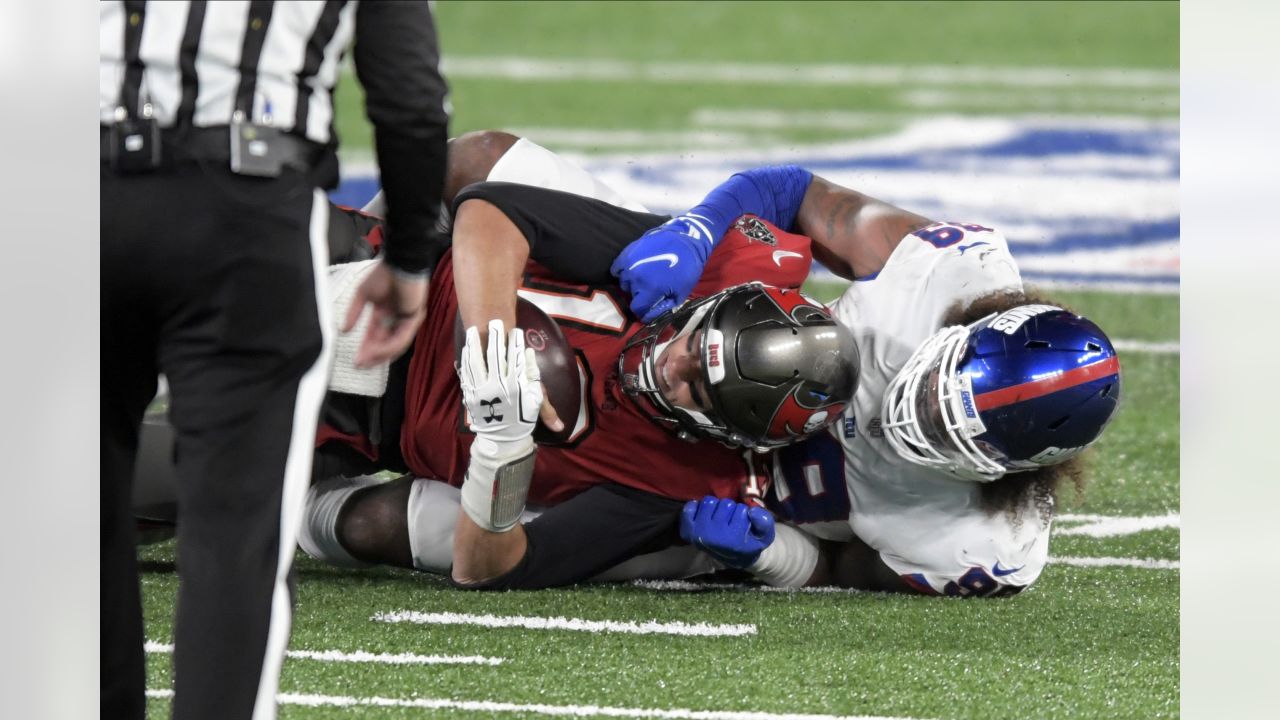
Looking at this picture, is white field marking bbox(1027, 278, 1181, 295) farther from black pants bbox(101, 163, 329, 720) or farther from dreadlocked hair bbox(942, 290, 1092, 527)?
black pants bbox(101, 163, 329, 720)

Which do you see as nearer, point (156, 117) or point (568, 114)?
point (156, 117)

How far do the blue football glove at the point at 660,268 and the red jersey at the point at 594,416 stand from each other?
9 centimetres

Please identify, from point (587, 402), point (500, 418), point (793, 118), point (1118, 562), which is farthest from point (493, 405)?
point (793, 118)

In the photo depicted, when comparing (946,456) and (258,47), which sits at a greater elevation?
(258,47)

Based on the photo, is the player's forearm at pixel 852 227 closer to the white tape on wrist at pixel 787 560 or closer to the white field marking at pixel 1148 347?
the white tape on wrist at pixel 787 560

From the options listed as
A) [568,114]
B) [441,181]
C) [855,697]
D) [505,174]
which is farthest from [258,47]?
[568,114]

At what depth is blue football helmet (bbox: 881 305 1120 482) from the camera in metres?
2.47

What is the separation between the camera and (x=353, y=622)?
251 centimetres

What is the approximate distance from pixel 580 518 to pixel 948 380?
2.15 feet

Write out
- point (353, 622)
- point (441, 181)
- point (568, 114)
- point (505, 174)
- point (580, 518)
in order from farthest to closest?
1. point (568, 114)
2. point (505, 174)
3. point (580, 518)
4. point (353, 622)
5. point (441, 181)

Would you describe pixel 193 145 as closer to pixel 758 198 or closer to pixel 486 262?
pixel 486 262

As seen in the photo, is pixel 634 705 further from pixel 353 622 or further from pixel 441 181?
pixel 441 181

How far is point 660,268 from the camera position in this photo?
8.76 feet
